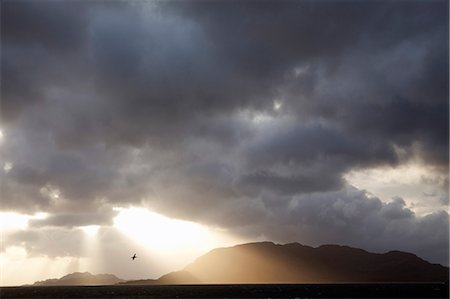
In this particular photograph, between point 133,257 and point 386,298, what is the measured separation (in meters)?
78.2

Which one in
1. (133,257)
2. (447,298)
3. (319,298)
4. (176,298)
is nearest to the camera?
(133,257)

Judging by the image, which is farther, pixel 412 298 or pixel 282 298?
pixel 282 298

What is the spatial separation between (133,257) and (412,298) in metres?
81.9

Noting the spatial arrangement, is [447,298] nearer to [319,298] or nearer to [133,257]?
[319,298]

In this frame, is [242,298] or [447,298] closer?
[447,298]

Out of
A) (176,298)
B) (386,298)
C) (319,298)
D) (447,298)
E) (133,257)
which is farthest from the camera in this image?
(176,298)

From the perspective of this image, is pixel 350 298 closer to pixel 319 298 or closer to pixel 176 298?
pixel 319 298

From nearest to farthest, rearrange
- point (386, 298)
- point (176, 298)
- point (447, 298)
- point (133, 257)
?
point (133, 257)
point (447, 298)
point (386, 298)
point (176, 298)

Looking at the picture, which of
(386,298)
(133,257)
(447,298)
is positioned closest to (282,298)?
(386,298)

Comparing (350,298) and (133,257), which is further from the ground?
(133,257)

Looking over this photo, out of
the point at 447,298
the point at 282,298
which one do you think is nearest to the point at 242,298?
the point at 282,298

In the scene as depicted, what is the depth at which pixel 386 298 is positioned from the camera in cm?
14312

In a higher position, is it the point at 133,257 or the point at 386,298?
the point at 133,257

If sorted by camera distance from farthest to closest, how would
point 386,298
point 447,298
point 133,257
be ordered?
point 386,298
point 447,298
point 133,257
